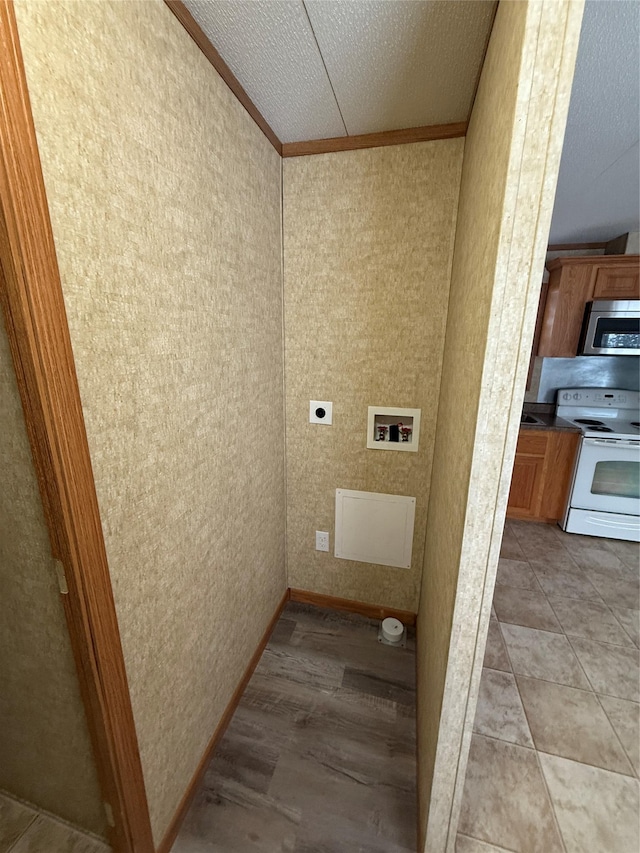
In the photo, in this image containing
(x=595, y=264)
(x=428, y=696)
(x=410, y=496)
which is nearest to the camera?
(x=428, y=696)

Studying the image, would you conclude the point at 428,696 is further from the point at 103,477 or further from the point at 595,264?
the point at 595,264

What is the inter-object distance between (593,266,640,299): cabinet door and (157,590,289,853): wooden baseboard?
11.4 feet

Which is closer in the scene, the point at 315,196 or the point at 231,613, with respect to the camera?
the point at 231,613

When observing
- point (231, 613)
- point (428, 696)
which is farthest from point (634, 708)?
point (231, 613)

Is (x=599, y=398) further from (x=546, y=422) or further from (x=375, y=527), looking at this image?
(x=375, y=527)

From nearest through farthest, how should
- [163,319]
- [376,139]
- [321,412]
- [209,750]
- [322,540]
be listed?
[163,319], [209,750], [376,139], [321,412], [322,540]

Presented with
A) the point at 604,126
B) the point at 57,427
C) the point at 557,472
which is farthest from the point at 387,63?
the point at 557,472

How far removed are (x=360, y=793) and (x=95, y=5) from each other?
2293 millimetres

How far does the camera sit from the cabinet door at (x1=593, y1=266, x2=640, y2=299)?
2674mm

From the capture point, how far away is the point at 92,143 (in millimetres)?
689

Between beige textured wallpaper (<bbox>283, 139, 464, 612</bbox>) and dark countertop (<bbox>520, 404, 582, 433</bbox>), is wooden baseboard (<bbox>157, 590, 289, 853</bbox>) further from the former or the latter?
dark countertop (<bbox>520, 404, 582, 433</bbox>)

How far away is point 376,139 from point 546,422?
2.58 metres

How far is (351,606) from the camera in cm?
199

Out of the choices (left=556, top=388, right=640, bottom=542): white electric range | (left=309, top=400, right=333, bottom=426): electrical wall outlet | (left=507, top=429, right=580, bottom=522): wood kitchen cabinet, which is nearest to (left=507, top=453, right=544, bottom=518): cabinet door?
(left=507, top=429, right=580, bottom=522): wood kitchen cabinet
